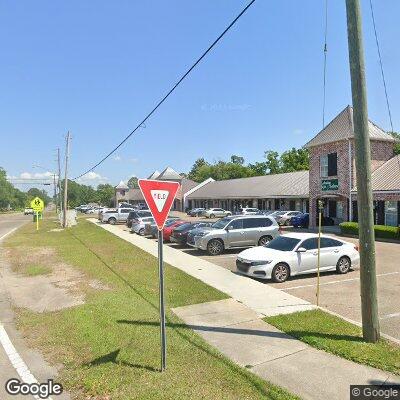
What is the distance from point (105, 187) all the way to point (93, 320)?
546 feet

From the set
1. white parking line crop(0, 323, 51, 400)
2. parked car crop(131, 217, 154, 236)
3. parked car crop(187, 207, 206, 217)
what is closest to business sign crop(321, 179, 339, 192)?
parked car crop(131, 217, 154, 236)

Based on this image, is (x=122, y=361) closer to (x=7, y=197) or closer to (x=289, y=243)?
(x=289, y=243)

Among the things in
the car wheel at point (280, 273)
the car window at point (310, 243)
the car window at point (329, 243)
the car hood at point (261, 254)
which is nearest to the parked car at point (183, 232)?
the car hood at point (261, 254)

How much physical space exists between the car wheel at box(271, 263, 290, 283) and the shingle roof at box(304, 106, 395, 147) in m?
20.4

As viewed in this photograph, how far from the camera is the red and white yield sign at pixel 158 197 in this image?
5.85 metres

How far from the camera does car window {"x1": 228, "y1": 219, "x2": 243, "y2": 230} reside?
19094mm

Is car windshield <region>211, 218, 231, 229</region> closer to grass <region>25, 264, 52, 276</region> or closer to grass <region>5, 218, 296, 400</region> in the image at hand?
grass <region>5, 218, 296, 400</region>

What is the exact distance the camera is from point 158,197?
5941 mm

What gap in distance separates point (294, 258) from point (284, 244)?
27.5 inches

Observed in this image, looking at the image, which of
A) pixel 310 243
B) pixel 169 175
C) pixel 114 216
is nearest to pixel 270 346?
pixel 310 243
